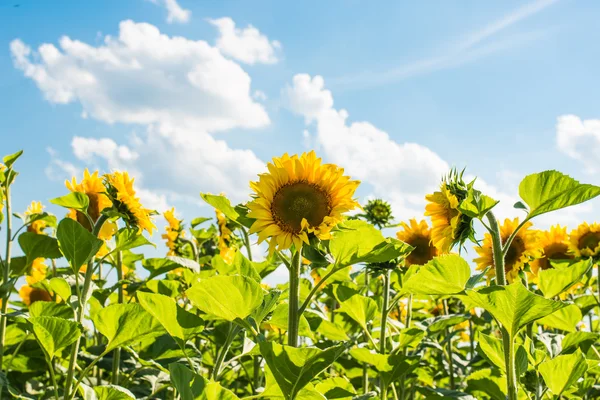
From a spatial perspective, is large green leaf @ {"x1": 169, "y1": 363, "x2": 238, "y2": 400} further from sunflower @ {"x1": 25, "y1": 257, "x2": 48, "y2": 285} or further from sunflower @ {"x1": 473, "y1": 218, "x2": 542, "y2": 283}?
sunflower @ {"x1": 25, "y1": 257, "x2": 48, "y2": 285}

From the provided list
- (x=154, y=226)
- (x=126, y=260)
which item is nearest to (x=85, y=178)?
(x=154, y=226)

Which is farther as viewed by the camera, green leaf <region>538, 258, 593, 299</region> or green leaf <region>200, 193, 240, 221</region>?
green leaf <region>538, 258, 593, 299</region>

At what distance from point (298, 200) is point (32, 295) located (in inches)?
133

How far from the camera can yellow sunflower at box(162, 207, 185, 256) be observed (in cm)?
541

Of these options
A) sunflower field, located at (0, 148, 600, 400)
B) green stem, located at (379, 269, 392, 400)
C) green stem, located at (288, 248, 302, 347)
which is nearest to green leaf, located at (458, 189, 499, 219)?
sunflower field, located at (0, 148, 600, 400)

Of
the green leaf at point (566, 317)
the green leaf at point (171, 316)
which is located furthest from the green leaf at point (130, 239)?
the green leaf at point (566, 317)

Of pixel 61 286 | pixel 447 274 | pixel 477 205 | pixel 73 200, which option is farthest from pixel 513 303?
pixel 73 200

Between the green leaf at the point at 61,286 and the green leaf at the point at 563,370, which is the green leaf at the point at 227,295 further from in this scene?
the green leaf at the point at 61,286

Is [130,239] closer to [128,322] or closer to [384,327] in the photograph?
[128,322]

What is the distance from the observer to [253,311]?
67.1 inches

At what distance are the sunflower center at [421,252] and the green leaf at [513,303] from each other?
70.5 inches

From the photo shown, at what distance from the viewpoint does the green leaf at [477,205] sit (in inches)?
73.4

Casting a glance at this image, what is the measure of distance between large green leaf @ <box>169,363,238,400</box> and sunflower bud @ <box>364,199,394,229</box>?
248 centimetres

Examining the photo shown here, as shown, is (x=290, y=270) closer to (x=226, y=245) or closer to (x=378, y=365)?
(x=378, y=365)
